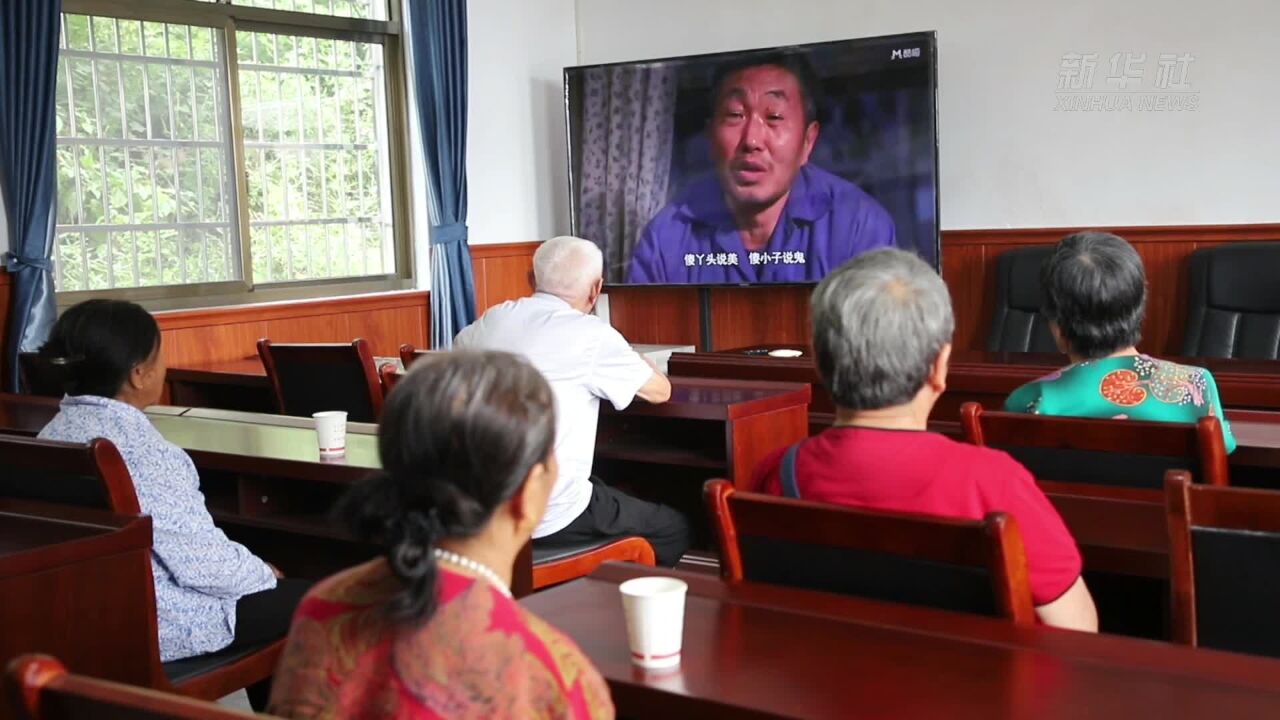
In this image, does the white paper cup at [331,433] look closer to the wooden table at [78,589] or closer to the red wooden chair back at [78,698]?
the wooden table at [78,589]

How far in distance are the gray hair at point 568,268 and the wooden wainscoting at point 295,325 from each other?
263 centimetres

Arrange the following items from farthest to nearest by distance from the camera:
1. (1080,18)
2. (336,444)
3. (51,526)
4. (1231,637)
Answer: (1080,18) < (336,444) < (51,526) < (1231,637)

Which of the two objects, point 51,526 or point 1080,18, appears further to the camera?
point 1080,18

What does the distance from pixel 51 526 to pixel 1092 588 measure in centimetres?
175

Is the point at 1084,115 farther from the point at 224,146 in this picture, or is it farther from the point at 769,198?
the point at 224,146

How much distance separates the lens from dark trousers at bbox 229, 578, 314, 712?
2.34 metres

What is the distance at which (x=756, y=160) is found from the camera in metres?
6.33

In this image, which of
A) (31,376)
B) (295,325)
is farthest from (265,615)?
(295,325)

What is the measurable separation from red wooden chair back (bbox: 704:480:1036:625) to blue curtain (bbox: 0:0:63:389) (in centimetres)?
403

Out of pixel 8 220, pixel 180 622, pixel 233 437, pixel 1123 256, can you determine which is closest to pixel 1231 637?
pixel 1123 256

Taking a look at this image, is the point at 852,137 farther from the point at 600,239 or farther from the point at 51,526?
the point at 51,526

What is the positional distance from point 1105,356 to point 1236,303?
310 cm

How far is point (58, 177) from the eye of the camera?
17.1ft

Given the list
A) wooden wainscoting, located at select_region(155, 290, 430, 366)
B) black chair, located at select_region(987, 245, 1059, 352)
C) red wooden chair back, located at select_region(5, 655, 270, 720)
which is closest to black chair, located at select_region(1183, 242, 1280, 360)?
black chair, located at select_region(987, 245, 1059, 352)
